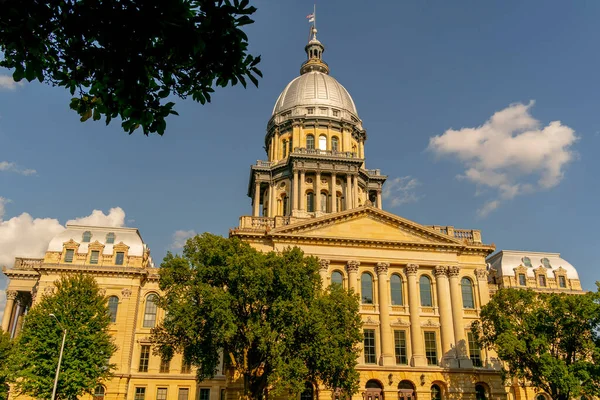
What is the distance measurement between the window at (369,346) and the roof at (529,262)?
24.3 metres

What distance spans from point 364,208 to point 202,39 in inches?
1669

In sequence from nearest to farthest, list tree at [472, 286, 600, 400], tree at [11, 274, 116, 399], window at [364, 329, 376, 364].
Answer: tree at [472, 286, 600, 400] → tree at [11, 274, 116, 399] → window at [364, 329, 376, 364]

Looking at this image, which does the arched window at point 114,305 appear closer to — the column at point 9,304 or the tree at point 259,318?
the column at point 9,304

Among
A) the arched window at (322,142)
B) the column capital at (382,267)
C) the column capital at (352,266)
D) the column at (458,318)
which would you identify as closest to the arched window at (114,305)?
the column capital at (352,266)

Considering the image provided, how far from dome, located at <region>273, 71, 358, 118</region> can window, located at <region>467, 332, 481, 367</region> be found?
1515 inches

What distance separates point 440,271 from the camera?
1982 inches

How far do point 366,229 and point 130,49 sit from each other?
141ft

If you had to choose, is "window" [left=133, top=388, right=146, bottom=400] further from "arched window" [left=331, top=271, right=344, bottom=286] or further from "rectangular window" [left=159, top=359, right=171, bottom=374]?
"arched window" [left=331, top=271, right=344, bottom=286]

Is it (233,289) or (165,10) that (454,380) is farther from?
(165,10)

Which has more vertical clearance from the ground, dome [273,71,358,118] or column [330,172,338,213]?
dome [273,71,358,118]

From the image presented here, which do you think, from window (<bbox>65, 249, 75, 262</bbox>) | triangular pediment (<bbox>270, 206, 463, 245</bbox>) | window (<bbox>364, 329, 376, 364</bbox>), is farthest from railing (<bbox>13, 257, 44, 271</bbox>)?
window (<bbox>364, 329, 376, 364</bbox>)

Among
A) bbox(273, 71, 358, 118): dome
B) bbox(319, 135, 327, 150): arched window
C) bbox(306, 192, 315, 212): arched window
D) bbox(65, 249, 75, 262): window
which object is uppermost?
bbox(273, 71, 358, 118): dome

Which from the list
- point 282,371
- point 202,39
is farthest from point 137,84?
point 282,371

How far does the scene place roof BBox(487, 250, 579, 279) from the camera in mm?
63719
